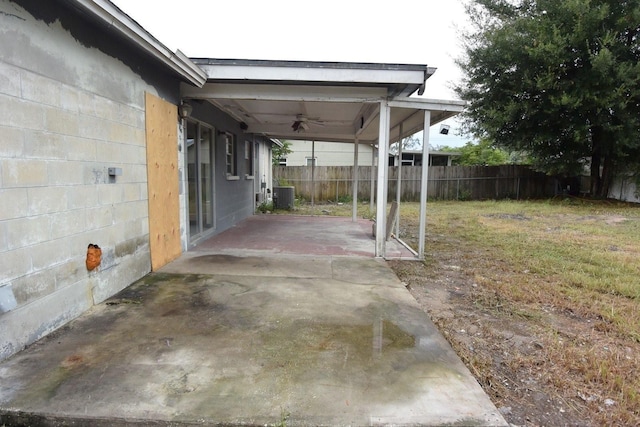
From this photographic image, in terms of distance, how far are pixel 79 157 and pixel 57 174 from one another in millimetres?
313

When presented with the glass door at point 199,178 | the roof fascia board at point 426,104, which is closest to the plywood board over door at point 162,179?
the glass door at point 199,178

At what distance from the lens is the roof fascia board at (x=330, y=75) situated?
181 inches

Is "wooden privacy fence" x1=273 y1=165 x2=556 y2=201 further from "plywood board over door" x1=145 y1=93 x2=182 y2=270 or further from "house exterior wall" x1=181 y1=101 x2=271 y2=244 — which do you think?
"plywood board over door" x1=145 y1=93 x2=182 y2=270

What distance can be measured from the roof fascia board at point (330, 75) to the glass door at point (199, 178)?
1.65 m

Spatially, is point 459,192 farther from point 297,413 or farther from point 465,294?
point 297,413

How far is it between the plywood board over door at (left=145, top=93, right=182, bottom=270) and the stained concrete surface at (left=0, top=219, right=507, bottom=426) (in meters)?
0.88

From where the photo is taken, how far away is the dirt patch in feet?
7.02

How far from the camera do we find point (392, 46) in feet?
54.1

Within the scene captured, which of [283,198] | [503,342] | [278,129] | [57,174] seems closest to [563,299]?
[503,342]

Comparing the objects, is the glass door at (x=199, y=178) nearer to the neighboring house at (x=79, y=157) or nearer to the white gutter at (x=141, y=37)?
the neighboring house at (x=79, y=157)

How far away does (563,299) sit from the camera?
4.03m

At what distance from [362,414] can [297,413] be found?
1.14 feet

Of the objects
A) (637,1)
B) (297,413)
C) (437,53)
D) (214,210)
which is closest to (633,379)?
(297,413)

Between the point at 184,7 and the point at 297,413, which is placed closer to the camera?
the point at 297,413
